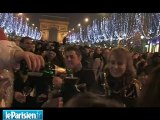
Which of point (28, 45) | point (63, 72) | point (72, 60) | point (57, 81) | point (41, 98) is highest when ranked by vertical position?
point (28, 45)

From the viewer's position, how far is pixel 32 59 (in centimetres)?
374

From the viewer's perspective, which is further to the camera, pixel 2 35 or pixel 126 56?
pixel 126 56

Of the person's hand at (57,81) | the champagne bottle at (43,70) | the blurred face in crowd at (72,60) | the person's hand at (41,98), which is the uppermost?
the blurred face in crowd at (72,60)

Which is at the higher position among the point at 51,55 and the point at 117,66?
the point at 51,55

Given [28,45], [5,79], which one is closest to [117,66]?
[28,45]

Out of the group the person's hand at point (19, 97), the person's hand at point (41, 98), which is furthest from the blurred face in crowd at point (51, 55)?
the person's hand at point (19, 97)

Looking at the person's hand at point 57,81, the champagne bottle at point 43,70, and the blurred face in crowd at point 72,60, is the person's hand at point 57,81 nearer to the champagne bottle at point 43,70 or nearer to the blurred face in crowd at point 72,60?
the champagne bottle at point 43,70

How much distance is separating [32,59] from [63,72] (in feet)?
1.29

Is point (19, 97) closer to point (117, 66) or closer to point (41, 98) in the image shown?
point (41, 98)

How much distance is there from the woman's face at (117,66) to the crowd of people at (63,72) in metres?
0.01

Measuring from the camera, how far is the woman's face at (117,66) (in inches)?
148

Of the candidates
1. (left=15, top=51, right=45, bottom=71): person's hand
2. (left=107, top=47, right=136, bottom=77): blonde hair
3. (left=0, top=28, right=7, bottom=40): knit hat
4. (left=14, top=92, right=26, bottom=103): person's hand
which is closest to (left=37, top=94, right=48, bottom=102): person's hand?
(left=14, top=92, right=26, bottom=103): person's hand

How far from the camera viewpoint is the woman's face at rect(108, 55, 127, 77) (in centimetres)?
376
